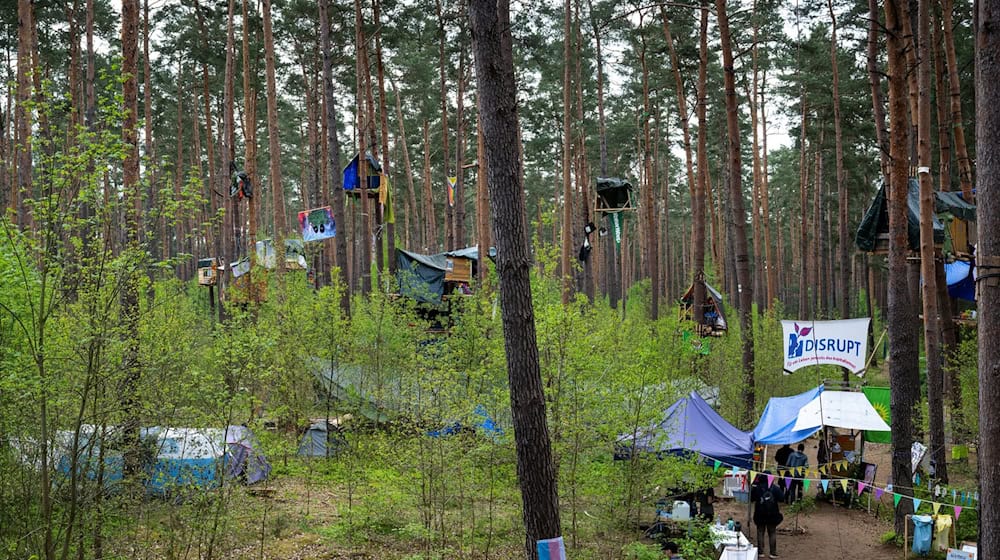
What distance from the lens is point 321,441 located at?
13508mm

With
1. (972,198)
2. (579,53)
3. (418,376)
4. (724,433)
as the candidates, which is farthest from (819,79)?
(418,376)

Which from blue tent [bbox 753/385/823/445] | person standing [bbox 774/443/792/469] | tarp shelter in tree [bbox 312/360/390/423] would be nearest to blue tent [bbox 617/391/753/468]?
blue tent [bbox 753/385/823/445]

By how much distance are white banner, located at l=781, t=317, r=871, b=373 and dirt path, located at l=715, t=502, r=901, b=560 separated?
9.32ft

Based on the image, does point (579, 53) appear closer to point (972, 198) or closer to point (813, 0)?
point (813, 0)

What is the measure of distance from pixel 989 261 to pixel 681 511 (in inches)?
299

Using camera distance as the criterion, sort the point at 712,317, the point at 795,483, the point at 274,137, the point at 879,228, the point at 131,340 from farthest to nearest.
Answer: the point at 712,317
the point at 274,137
the point at 795,483
the point at 879,228
the point at 131,340

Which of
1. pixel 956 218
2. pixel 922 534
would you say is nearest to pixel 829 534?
pixel 922 534

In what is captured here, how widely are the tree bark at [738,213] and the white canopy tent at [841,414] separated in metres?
1.81

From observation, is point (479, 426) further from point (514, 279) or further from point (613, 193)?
point (613, 193)

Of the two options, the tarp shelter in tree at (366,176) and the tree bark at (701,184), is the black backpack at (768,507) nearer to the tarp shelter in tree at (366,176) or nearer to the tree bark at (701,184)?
the tree bark at (701,184)

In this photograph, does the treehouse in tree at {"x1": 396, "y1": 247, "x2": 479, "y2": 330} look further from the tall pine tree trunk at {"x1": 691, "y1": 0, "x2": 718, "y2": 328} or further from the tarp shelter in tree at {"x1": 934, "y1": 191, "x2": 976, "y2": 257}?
the tarp shelter in tree at {"x1": 934, "y1": 191, "x2": 976, "y2": 257}

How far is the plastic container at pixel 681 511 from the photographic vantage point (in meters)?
11.7

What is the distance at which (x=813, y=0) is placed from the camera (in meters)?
20.9

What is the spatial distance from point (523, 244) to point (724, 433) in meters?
8.62
